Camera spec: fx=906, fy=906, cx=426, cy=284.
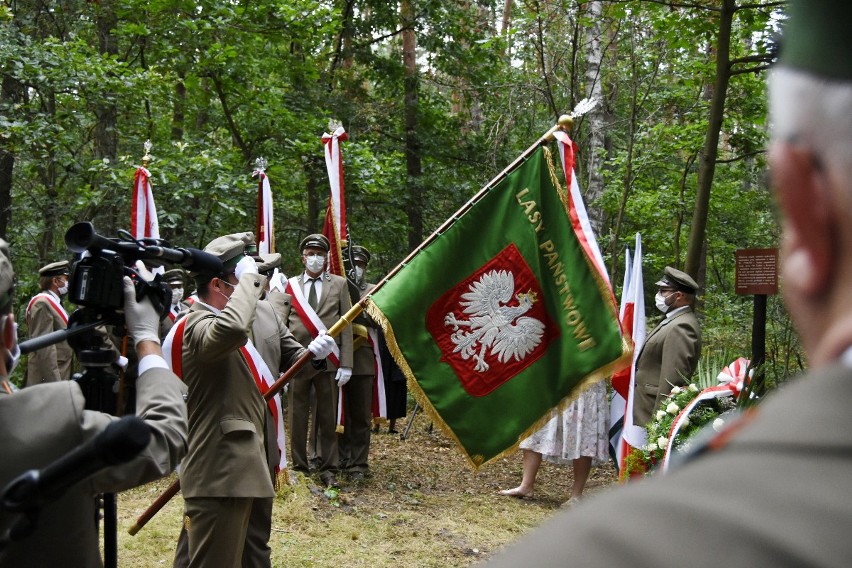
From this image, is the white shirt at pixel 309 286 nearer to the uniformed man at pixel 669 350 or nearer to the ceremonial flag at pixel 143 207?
the ceremonial flag at pixel 143 207

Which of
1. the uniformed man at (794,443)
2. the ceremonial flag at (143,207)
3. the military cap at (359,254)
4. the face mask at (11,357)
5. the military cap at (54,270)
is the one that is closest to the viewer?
the uniformed man at (794,443)

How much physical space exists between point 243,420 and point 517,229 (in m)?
1.80

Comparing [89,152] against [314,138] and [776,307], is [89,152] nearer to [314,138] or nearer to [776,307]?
[314,138]

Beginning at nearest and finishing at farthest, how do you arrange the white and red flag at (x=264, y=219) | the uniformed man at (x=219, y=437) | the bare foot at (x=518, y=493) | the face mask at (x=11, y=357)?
1. the face mask at (x=11, y=357)
2. the uniformed man at (x=219, y=437)
3. the bare foot at (x=518, y=493)
4. the white and red flag at (x=264, y=219)

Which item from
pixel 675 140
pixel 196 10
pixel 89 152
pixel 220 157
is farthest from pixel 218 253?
pixel 89 152

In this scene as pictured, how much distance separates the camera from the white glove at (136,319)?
2.69 m

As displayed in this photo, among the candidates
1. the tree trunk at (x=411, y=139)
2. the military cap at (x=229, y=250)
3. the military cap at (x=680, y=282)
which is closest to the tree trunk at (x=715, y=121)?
the military cap at (x=680, y=282)

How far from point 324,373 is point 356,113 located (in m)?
6.92

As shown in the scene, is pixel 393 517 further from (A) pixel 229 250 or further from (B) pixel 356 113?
(B) pixel 356 113

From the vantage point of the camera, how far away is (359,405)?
32.1 ft

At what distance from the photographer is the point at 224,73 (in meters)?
13.6

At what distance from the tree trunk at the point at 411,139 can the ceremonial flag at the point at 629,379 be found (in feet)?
22.5

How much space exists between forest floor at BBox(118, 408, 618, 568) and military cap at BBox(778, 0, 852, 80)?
6.38m

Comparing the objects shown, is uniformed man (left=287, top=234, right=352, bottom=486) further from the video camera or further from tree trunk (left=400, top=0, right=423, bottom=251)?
the video camera
